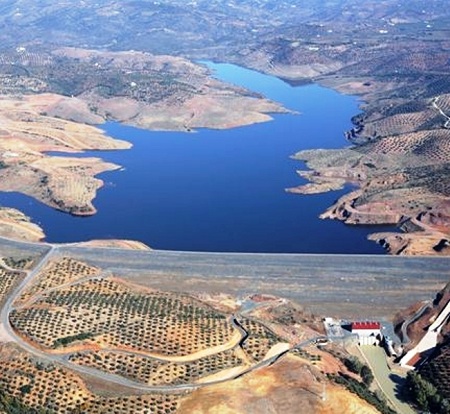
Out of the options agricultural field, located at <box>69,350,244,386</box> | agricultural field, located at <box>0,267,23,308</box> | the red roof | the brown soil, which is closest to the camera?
the brown soil

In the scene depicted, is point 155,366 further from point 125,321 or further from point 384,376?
point 384,376

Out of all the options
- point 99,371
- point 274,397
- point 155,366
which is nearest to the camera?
point 274,397

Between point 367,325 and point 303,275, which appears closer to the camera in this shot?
point 367,325

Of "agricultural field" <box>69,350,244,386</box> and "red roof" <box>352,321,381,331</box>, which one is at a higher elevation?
"agricultural field" <box>69,350,244,386</box>

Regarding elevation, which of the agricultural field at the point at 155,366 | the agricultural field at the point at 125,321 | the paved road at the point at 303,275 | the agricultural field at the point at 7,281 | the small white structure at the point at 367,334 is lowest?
the paved road at the point at 303,275

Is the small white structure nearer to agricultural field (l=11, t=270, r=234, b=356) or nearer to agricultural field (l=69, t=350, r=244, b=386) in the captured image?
agricultural field (l=11, t=270, r=234, b=356)

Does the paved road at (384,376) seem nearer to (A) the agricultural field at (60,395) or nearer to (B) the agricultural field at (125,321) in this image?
(B) the agricultural field at (125,321)

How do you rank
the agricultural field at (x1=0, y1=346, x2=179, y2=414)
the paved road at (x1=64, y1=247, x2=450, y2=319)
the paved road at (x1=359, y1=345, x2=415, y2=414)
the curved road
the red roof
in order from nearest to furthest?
1. the agricultural field at (x1=0, y1=346, x2=179, y2=414)
2. the curved road
3. the paved road at (x1=359, y1=345, x2=415, y2=414)
4. the red roof
5. the paved road at (x1=64, y1=247, x2=450, y2=319)

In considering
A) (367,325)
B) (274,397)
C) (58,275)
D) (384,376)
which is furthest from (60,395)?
(367,325)

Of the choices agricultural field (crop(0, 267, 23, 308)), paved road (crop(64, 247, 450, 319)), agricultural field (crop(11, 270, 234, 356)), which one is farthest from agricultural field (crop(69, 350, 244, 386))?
paved road (crop(64, 247, 450, 319))

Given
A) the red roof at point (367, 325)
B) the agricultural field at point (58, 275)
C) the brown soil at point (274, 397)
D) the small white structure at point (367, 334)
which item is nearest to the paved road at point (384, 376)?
the small white structure at point (367, 334)
